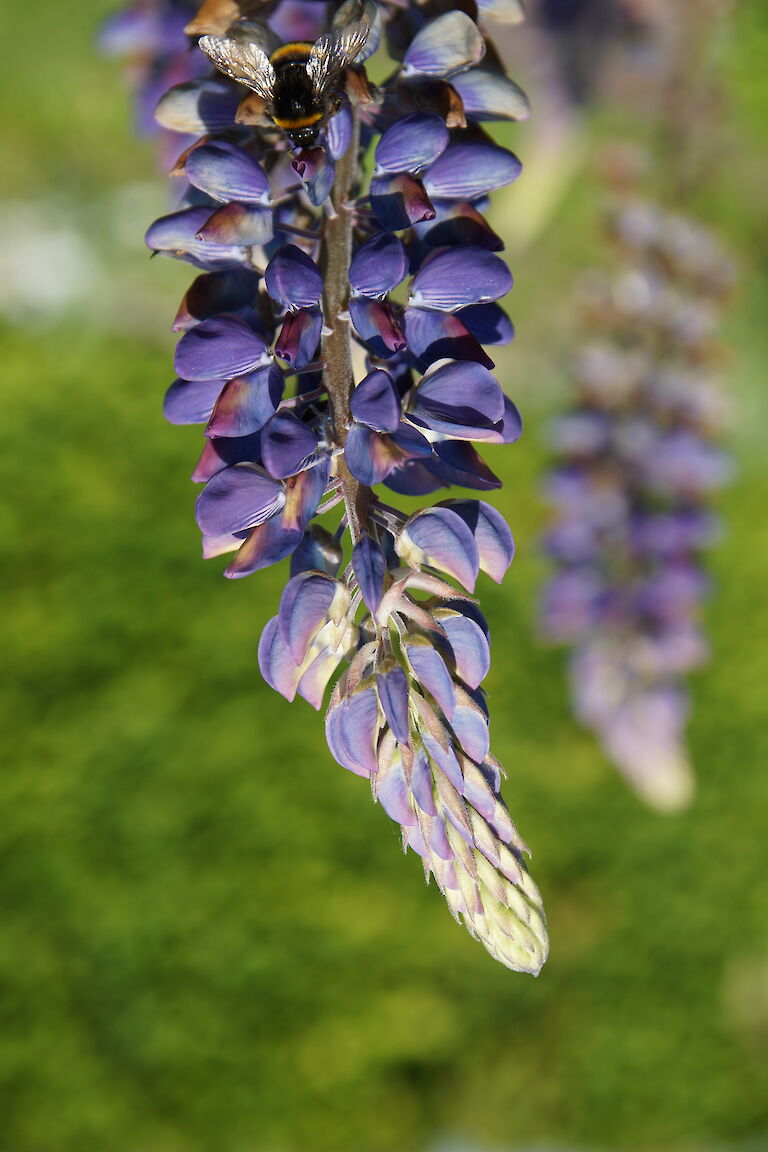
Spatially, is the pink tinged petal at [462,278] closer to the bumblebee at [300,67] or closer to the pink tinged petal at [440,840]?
the bumblebee at [300,67]

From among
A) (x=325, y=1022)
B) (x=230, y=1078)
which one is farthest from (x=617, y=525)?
(x=230, y=1078)

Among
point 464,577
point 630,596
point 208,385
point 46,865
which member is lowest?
point 46,865

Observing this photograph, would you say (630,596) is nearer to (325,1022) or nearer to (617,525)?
(617,525)

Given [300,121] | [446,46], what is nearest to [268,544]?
[300,121]

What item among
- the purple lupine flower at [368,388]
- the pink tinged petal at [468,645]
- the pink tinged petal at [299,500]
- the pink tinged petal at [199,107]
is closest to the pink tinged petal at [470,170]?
the purple lupine flower at [368,388]

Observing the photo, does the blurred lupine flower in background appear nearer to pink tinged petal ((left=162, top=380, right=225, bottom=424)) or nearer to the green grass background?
the green grass background
